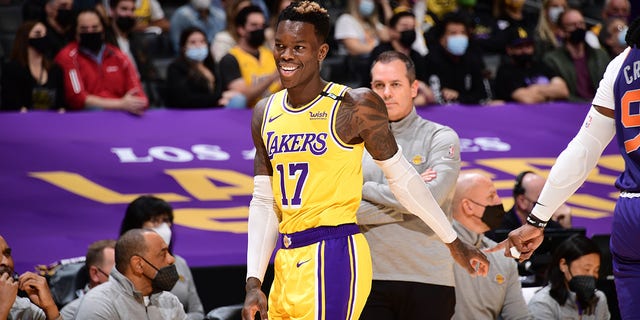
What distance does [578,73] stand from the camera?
36.0 feet

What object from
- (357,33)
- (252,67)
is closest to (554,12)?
(357,33)

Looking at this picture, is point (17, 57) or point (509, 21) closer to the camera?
point (17, 57)

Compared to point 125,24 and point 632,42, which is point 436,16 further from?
point 632,42

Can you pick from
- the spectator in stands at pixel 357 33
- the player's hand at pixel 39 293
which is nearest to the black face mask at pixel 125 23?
the spectator in stands at pixel 357 33

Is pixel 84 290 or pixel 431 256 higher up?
pixel 431 256

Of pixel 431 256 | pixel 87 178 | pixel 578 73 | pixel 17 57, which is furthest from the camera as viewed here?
pixel 578 73

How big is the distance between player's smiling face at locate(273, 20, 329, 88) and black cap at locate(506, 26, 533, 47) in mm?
6530

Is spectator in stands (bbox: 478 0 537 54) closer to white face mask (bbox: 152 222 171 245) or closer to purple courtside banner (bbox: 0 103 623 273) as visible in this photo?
purple courtside banner (bbox: 0 103 623 273)

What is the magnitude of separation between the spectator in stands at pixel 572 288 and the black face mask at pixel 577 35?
4215 mm

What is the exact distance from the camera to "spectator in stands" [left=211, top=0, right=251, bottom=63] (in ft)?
33.3

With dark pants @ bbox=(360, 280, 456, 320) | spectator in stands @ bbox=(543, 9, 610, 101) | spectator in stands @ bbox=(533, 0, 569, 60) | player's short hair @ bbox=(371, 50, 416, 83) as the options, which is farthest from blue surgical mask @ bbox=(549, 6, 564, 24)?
dark pants @ bbox=(360, 280, 456, 320)

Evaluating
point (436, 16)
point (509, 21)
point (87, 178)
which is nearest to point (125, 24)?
point (87, 178)

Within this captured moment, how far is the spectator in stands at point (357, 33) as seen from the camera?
1109cm

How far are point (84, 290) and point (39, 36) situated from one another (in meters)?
2.72
